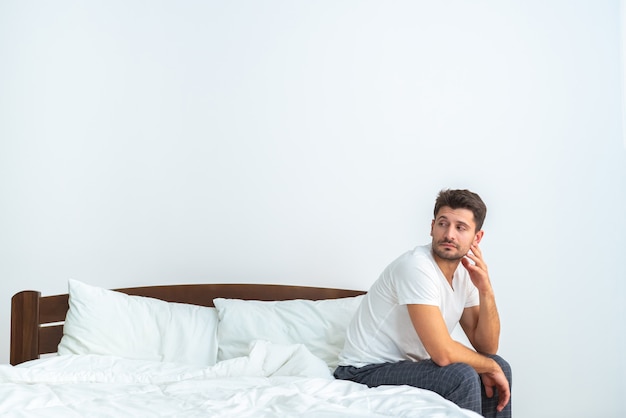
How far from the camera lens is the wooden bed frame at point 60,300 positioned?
2.71m

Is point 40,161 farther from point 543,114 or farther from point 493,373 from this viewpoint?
point 543,114

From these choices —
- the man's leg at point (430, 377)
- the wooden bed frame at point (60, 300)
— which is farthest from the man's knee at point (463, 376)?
the wooden bed frame at point (60, 300)

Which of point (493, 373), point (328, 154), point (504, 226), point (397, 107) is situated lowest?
point (493, 373)

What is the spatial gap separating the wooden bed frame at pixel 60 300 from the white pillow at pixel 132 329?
0.14m

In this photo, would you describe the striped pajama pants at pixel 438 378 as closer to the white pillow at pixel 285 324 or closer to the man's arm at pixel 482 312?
the man's arm at pixel 482 312

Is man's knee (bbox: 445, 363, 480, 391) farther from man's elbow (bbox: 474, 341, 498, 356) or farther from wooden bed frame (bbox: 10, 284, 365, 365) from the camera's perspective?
wooden bed frame (bbox: 10, 284, 365, 365)

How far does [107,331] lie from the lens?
103 inches

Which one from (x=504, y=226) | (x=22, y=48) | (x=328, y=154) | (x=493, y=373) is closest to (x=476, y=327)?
(x=493, y=373)

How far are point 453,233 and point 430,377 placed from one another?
18.7 inches

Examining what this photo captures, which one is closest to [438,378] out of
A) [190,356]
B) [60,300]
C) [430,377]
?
[430,377]

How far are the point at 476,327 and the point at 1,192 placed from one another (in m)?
1.91

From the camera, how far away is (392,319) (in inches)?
95.9

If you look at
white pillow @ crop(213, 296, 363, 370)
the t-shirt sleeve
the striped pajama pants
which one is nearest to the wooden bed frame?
white pillow @ crop(213, 296, 363, 370)

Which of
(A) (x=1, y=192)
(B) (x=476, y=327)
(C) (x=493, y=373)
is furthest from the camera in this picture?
(A) (x=1, y=192)
